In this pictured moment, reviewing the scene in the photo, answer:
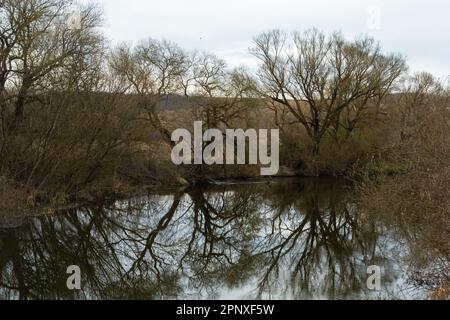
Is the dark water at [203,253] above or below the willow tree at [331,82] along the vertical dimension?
below

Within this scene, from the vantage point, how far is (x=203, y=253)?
12.6 metres

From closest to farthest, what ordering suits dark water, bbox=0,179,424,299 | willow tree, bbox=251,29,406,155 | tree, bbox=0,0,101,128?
1. dark water, bbox=0,179,424,299
2. tree, bbox=0,0,101,128
3. willow tree, bbox=251,29,406,155

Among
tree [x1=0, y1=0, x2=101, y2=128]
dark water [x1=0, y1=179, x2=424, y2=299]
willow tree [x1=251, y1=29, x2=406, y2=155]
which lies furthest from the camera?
willow tree [x1=251, y1=29, x2=406, y2=155]

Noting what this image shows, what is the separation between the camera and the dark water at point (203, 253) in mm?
9234

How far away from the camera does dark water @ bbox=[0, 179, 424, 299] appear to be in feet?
30.3

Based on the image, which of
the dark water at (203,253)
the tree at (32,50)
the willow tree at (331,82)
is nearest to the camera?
the dark water at (203,253)

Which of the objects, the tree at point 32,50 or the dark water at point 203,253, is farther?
the tree at point 32,50

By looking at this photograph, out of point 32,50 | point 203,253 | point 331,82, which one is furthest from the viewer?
point 331,82

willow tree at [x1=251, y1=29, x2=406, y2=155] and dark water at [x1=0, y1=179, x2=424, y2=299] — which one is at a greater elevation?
willow tree at [x1=251, y1=29, x2=406, y2=155]

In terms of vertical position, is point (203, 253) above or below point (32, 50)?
below

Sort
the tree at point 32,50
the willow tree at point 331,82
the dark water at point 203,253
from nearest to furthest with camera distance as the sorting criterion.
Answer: the dark water at point 203,253 < the tree at point 32,50 < the willow tree at point 331,82

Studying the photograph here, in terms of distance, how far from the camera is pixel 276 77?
35.2m

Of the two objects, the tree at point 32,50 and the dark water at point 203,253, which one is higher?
the tree at point 32,50
